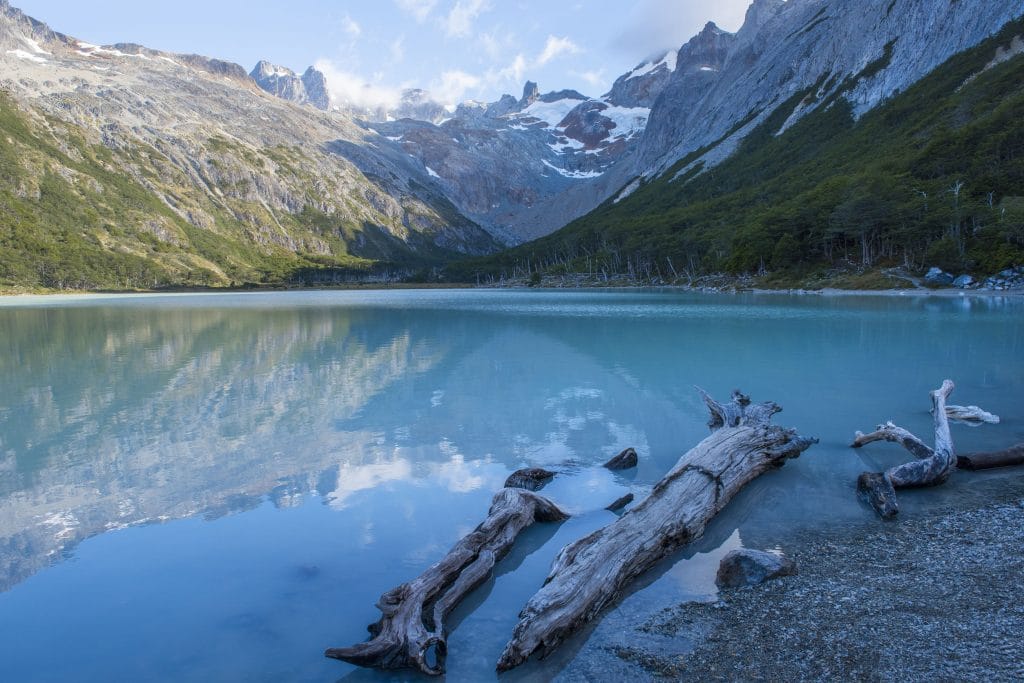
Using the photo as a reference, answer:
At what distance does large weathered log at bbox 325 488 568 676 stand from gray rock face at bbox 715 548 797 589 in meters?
2.99

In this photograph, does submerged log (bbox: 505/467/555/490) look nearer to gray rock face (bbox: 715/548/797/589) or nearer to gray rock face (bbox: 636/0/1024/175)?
gray rock face (bbox: 715/548/797/589)

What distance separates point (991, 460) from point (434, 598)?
422 inches

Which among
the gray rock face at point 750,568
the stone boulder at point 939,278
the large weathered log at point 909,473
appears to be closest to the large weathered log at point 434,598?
the gray rock face at point 750,568

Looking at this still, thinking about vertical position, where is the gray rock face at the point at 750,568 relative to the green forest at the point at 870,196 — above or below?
below

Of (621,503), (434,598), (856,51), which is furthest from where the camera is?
(856,51)

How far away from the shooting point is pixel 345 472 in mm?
12711

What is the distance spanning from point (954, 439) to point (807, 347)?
16.6 meters

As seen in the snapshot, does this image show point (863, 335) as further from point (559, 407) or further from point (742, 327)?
point (559, 407)

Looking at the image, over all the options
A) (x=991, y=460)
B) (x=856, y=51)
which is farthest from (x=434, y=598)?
(x=856, y=51)

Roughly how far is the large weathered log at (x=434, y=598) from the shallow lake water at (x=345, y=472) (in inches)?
7.4

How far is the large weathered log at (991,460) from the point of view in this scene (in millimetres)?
11234

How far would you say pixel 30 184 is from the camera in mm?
186250

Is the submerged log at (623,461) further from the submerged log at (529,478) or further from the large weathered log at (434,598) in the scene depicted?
the large weathered log at (434,598)

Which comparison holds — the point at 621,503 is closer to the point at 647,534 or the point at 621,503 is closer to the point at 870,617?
the point at 647,534
